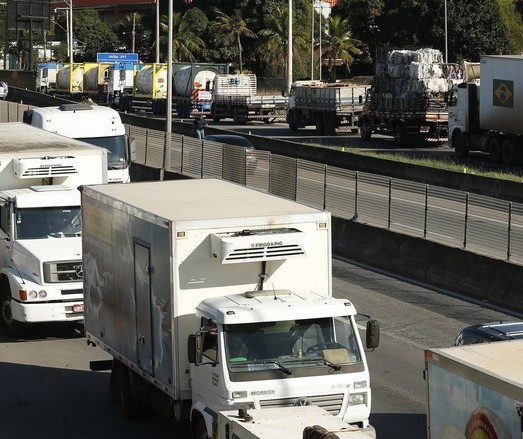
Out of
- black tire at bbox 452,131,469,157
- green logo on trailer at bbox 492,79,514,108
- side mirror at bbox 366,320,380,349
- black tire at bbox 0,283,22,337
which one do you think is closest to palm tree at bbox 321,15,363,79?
black tire at bbox 452,131,469,157

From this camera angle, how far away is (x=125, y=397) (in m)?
15.2

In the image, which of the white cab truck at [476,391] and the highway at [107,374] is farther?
the highway at [107,374]

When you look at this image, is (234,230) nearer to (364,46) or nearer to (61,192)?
(61,192)

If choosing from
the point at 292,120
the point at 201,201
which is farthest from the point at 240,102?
the point at 201,201

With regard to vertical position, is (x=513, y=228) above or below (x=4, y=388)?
above

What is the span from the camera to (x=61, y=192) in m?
20.5

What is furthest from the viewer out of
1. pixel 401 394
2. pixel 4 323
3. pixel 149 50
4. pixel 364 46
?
pixel 149 50

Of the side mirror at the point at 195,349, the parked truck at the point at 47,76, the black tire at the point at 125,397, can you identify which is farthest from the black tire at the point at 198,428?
the parked truck at the point at 47,76

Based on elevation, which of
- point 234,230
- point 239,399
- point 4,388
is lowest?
point 4,388

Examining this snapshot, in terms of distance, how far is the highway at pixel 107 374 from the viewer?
15.0 metres

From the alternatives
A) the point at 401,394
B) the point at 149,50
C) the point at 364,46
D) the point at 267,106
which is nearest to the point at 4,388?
the point at 401,394

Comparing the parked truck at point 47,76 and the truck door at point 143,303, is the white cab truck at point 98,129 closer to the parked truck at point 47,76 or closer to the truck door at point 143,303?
the truck door at point 143,303

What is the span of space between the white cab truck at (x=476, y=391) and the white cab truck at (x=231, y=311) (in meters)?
2.08

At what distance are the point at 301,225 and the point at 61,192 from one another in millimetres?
7957
